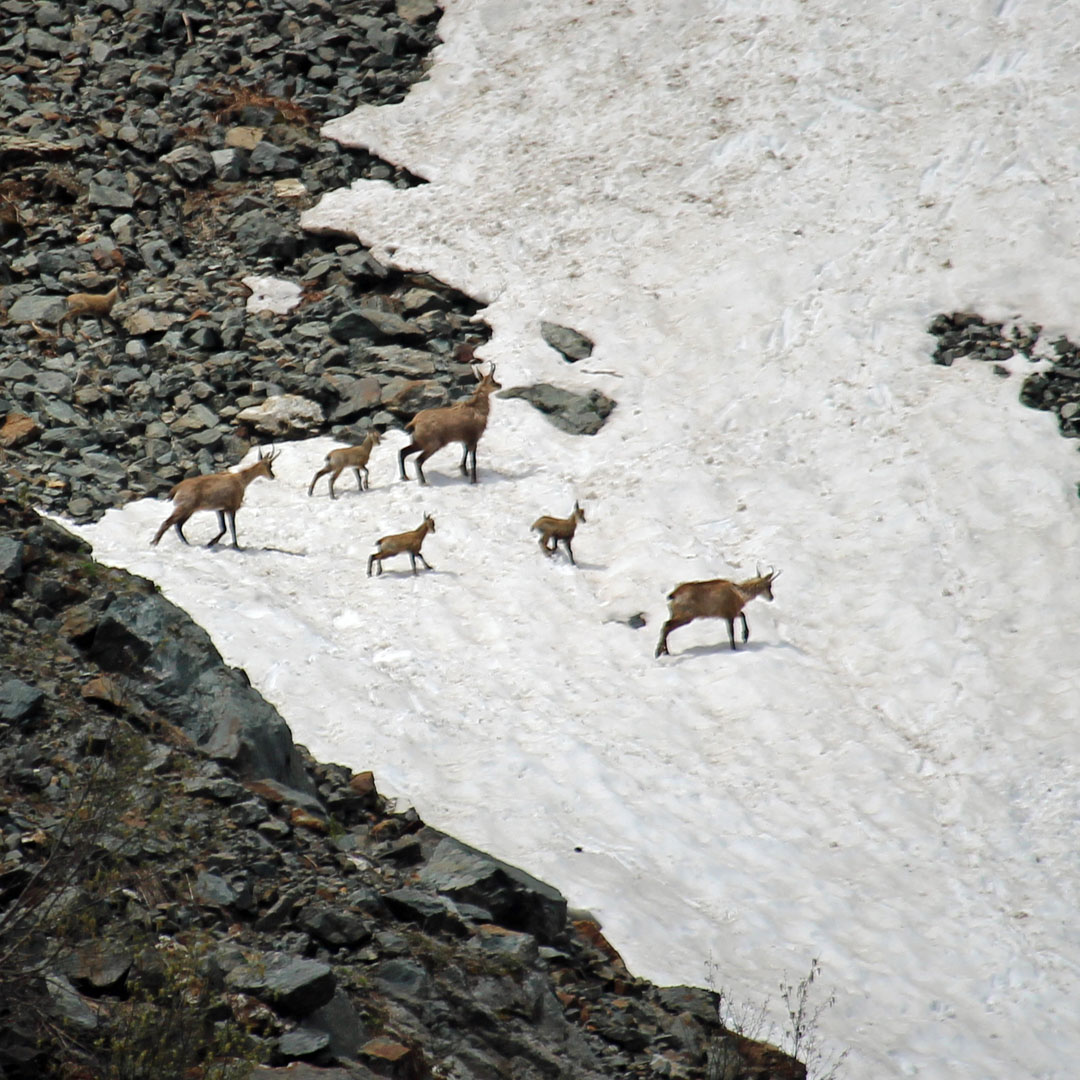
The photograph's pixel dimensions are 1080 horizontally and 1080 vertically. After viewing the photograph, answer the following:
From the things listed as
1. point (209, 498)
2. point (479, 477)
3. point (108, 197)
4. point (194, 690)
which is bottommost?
point (479, 477)

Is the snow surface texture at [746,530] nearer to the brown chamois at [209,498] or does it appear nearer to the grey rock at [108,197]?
the brown chamois at [209,498]

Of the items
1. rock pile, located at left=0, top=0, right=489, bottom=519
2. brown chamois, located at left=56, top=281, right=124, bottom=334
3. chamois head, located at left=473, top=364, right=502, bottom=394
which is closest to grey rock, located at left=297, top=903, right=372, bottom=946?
rock pile, located at left=0, top=0, right=489, bottom=519

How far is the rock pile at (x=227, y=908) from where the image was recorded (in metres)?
6.00

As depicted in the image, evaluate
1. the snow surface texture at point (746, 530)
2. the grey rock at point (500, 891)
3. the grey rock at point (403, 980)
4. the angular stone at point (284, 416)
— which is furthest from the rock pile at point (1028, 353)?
the grey rock at point (403, 980)

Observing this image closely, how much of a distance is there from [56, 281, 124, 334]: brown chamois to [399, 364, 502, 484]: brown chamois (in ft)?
20.1

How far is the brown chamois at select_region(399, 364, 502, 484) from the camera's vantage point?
18406mm

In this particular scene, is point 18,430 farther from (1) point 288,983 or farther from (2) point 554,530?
(1) point 288,983

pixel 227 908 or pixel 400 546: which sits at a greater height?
pixel 227 908

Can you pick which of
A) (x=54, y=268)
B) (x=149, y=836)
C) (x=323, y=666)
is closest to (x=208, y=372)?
(x=54, y=268)

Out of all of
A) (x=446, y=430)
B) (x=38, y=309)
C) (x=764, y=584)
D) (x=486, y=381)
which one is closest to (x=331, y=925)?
(x=764, y=584)

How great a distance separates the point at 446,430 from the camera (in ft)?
60.4

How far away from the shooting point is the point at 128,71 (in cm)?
2736

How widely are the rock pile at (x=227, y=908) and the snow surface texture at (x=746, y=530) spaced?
1610mm

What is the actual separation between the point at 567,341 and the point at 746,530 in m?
5.57
